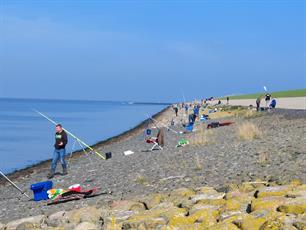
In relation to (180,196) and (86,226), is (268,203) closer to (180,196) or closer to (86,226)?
(180,196)

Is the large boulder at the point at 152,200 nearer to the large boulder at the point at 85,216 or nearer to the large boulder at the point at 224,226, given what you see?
the large boulder at the point at 85,216

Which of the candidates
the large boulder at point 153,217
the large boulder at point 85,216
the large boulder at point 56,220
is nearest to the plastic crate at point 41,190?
the large boulder at point 56,220

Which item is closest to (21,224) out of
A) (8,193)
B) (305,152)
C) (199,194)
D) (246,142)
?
(199,194)

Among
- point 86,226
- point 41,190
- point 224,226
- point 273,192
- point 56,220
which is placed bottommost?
point 41,190

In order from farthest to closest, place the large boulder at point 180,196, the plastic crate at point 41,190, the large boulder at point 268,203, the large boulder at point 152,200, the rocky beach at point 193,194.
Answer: the plastic crate at point 41,190
the large boulder at point 152,200
the large boulder at point 180,196
the rocky beach at point 193,194
the large boulder at point 268,203

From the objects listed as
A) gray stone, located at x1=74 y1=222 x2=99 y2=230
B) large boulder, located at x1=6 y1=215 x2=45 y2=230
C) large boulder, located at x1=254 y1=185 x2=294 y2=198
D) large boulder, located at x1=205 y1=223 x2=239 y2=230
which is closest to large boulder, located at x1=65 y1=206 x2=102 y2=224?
gray stone, located at x1=74 y1=222 x2=99 y2=230

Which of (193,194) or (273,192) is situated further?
(193,194)

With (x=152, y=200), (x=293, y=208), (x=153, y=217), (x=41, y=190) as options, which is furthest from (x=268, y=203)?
(x=41, y=190)

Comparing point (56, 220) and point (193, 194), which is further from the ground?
point (193, 194)

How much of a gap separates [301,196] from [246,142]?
381 inches

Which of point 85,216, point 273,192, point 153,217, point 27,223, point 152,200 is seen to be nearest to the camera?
point 153,217

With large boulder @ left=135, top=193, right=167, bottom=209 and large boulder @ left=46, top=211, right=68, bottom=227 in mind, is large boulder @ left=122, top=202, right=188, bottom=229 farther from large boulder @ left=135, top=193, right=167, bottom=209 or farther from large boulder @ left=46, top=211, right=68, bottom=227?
large boulder @ left=46, top=211, right=68, bottom=227

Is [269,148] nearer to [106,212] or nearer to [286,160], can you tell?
[286,160]

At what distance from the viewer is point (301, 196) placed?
6.98 metres
